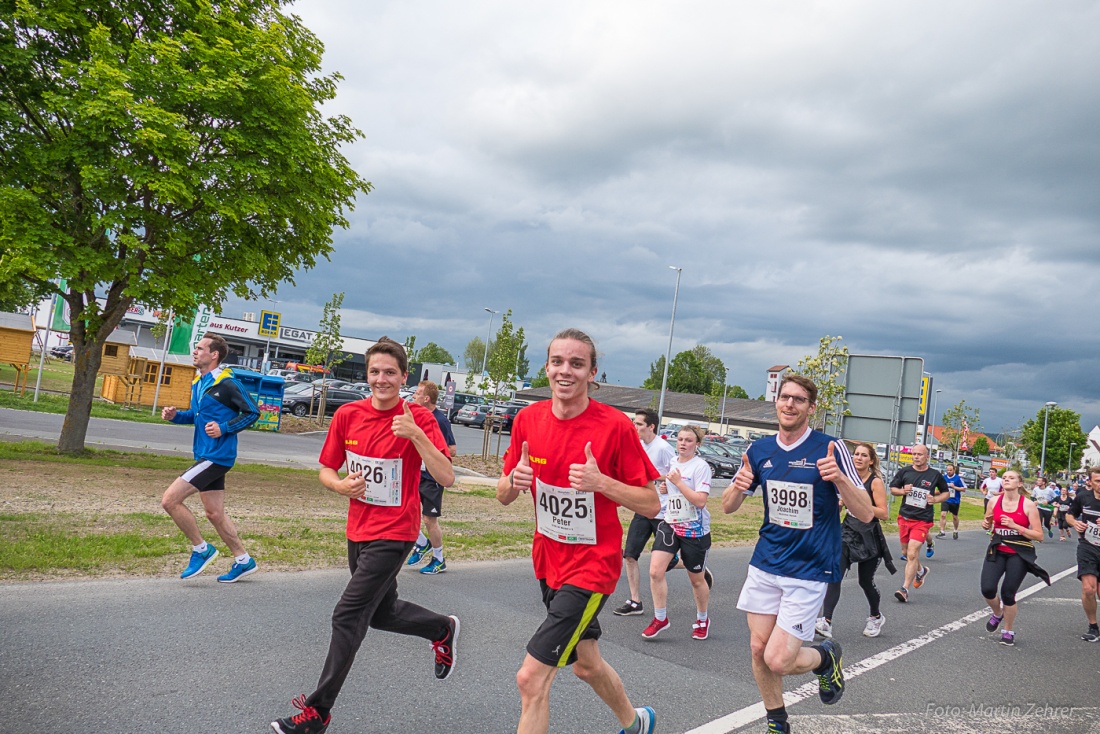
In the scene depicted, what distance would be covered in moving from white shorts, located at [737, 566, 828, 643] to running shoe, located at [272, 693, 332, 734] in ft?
7.17

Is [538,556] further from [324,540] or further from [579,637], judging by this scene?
[324,540]

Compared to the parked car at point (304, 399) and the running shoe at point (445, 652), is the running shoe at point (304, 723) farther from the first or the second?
the parked car at point (304, 399)

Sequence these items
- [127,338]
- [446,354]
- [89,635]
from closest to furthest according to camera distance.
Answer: [89,635], [127,338], [446,354]

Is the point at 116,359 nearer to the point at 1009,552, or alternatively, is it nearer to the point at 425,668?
the point at 425,668

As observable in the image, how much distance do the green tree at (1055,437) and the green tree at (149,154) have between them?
87430 millimetres

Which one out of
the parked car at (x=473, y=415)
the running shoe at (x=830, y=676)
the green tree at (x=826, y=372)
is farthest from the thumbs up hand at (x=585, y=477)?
the parked car at (x=473, y=415)

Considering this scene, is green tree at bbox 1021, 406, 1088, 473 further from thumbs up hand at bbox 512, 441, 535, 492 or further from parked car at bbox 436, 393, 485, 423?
thumbs up hand at bbox 512, 441, 535, 492

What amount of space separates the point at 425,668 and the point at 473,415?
3817cm

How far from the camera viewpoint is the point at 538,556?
3516mm

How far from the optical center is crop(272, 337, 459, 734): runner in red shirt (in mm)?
3824

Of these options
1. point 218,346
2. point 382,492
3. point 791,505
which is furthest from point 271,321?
point 791,505

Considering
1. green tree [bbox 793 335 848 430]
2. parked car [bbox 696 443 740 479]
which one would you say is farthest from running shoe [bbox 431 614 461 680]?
parked car [bbox 696 443 740 479]

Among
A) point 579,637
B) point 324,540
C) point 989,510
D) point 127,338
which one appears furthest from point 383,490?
point 127,338

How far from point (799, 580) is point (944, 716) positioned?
5.92 feet
